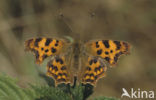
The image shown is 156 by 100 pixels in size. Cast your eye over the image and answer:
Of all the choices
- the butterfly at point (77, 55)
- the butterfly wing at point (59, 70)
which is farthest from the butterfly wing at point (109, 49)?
the butterfly wing at point (59, 70)

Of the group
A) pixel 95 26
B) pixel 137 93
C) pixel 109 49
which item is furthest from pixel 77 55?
pixel 95 26

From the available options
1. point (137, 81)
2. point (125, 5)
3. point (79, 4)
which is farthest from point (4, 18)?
point (137, 81)

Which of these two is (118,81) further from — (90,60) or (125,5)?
(90,60)

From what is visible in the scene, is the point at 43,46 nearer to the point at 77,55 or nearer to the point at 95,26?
the point at 77,55

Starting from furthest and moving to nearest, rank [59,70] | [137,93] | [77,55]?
[137,93], [77,55], [59,70]

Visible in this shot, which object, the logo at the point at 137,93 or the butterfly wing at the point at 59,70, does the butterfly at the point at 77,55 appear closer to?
the butterfly wing at the point at 59,70
